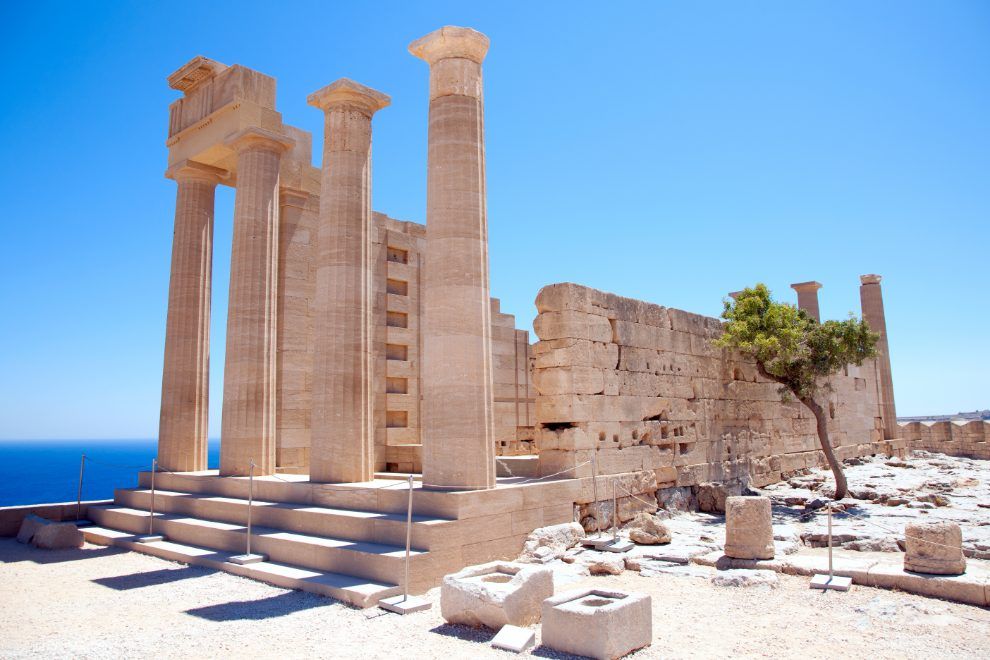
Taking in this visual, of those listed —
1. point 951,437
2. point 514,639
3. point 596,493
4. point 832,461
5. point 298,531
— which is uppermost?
point 951,437

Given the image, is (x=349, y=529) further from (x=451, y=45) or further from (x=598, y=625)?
(x=451, y=45)

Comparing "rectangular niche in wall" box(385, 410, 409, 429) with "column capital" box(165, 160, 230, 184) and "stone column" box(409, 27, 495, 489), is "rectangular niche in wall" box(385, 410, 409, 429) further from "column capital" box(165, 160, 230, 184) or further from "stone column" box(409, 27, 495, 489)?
"column capital" box(165, 160, 230, 184)

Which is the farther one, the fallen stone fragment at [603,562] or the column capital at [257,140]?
the column capital at [257,140]

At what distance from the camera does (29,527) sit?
13.1 metres

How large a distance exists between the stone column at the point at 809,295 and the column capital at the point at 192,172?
2117 cm

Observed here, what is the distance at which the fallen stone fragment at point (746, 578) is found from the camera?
8297 millimetres

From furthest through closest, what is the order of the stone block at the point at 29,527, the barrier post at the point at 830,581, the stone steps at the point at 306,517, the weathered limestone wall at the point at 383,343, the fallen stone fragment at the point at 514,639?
1. the weathered limestone wall at the point at 383,343
2. the stone block at the point at 29,527
3. the stone steps at the point at 306,517
4. the barrier post at the point at 830,581
5. the fallen stone fragment at the point at 514,639

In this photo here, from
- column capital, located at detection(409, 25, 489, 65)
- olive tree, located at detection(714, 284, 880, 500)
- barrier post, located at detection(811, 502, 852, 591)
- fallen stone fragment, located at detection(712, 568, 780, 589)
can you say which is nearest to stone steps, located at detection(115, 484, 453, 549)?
fallen stone fragment, located at detection(712, 568, 780, 589)

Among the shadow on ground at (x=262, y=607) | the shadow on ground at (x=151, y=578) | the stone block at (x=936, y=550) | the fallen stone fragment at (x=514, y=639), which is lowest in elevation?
the shadow on ground at (x=151, y=578)

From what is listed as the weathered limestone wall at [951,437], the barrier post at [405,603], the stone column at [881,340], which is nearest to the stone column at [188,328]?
the barrier post at [405,603]

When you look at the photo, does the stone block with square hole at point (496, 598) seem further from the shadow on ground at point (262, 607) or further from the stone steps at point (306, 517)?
the shadow on ground at point (262, 607)

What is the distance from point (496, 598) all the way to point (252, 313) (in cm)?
907

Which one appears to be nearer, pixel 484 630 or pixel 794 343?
pixel 484 630

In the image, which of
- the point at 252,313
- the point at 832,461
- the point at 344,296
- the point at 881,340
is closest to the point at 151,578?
the point at 344,296
